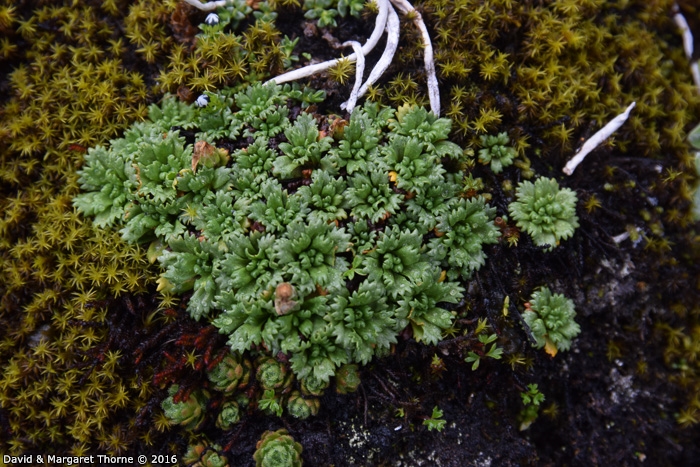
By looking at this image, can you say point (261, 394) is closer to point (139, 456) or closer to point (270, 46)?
point (139, 456)

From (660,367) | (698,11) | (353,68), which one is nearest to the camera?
(353,68)

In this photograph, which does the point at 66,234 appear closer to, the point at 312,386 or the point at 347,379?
the point at 312,386

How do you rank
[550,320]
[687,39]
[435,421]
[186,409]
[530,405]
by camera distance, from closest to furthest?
[186,409] < [435,421] < [550,320] < [530,405] < [687,39]

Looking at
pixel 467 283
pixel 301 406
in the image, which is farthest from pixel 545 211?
pixel 301 406

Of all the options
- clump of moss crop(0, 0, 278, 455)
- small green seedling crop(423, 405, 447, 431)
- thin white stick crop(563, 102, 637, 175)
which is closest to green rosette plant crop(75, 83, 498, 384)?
clump of moss crop(0, 0, 278, 455)

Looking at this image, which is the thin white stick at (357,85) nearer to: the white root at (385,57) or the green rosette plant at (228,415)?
the white root at (385,57)

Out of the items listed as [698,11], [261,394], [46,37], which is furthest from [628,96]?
[46,37]
